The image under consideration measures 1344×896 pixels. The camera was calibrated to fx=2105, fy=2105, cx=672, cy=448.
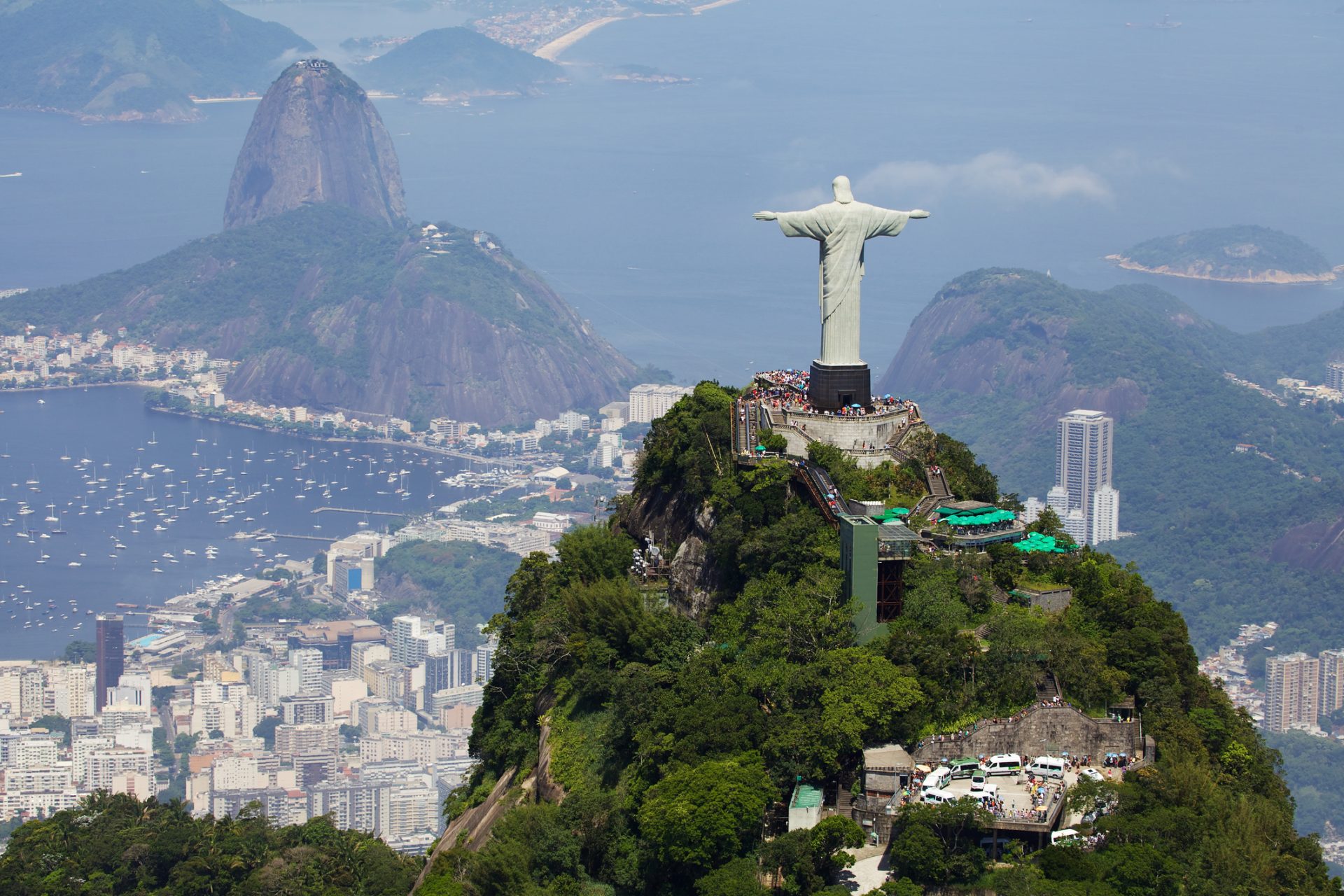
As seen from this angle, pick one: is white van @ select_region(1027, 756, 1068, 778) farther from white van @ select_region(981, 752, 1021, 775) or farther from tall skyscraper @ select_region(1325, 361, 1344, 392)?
tall skyscraper @ select_region(1325, 361, 1344, 392)

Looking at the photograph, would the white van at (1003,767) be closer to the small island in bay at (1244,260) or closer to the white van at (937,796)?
the white van at (937,796)

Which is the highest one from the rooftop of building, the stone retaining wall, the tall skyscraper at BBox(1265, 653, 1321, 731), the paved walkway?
the stone retaining wall

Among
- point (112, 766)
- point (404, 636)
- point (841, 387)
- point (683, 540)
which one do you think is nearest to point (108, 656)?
point (404, 636)

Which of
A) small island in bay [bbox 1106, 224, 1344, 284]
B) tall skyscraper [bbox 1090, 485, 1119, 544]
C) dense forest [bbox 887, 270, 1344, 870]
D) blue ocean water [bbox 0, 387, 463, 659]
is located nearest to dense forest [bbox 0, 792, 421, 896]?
dense forest [bbox 887, 270, 1344, 870]

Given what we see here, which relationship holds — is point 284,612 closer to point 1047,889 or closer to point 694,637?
point 694,637

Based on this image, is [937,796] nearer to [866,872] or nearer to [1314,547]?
[866,872]

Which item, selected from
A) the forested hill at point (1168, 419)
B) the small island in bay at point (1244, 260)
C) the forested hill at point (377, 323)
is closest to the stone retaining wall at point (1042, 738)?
the forested hill at point (1168, 419)
